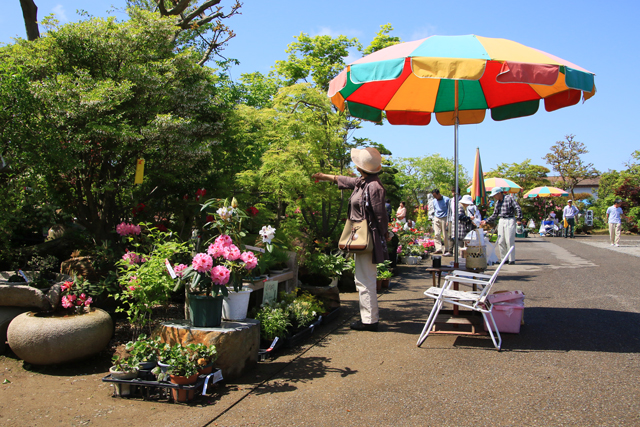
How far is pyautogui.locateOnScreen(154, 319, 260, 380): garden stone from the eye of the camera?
3562 millimetres

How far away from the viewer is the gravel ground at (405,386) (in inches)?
117

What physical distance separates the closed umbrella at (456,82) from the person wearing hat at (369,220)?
91 centimetres

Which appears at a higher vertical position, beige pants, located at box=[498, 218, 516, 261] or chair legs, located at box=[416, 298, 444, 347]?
beige pants, located at box=[498, 218, 516, 261]

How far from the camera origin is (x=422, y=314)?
6.05 meters

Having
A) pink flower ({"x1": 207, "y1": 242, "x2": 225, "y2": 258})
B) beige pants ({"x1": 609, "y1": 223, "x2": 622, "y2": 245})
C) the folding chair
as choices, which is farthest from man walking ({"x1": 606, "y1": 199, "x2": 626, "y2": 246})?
pink flower ({"x1": 207, "y1": 242, "x2": 225, "y2": 258})

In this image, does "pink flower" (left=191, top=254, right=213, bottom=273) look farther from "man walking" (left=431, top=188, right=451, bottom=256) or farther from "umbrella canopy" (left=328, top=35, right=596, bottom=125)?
"man walking" (left=431, top=188, right=451, bottom=256)

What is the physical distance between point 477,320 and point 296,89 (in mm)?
4519

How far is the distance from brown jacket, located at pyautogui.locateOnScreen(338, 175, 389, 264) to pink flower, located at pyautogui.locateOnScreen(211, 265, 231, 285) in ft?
6.20

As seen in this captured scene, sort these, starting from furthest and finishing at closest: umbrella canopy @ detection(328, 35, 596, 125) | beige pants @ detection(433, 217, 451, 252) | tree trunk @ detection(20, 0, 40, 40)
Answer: beige pants @ detection(433, 217, 451, 252) < tree trunk @ detection(20, 0, 40, 40) < umbrella canopy @ detection(328, 35, 596, 125)

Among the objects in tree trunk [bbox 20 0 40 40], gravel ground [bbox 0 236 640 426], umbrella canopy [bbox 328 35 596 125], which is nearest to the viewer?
gravel ground [bbox 0 236 640 426]

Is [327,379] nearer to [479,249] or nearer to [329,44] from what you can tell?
[479,249]

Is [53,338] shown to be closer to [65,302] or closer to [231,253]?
[65,302]

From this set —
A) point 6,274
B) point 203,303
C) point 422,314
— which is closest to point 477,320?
point 422,314

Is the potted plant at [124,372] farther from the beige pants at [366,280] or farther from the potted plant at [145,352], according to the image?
the beige pants at [366,280]
